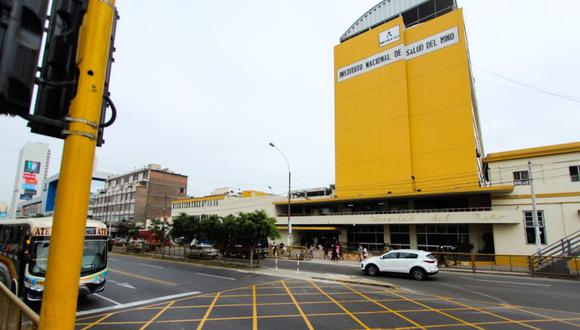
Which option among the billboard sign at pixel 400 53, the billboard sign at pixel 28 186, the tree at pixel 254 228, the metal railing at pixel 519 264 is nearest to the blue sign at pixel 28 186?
the billboard sign at pixel 28 186

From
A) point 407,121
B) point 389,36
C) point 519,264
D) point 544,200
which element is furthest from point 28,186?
point 544,200

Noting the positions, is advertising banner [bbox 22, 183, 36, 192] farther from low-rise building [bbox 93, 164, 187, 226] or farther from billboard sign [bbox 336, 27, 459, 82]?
billboard sign [bbox 336, 27, 459, 82]

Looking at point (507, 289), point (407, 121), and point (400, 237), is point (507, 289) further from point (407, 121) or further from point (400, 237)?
point (407, 121)

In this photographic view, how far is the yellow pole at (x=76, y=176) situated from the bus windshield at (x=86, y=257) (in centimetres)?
1026

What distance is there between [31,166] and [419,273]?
73.5m

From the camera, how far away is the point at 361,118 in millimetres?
44969

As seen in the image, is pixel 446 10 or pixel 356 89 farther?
pixel 356 89

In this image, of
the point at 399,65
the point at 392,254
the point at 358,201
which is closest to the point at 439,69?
the point at 399,65

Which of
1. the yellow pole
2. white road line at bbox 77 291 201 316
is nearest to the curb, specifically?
white road line at bbox 77 291 201 316

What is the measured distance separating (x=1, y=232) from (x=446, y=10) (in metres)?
49.5

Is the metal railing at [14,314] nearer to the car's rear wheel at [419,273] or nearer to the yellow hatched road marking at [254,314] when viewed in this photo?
the yellow hatched road marking at [254,314]

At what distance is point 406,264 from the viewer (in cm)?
1900

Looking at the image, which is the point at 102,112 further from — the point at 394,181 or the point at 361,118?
the point at 361,118

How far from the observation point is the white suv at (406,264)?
18312mm
